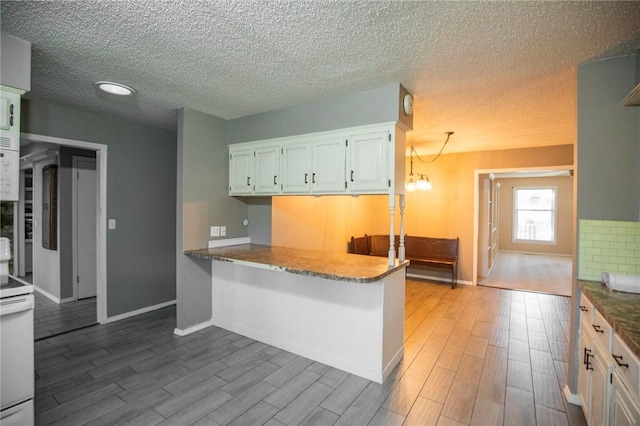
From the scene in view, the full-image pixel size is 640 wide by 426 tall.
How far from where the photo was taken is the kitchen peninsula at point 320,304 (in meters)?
2.47

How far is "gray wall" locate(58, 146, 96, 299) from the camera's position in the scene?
4.35 metres

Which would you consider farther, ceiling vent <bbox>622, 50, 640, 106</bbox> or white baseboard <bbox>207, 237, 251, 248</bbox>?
white baseboard <bbox>207, 237, 251, 248</bbox>

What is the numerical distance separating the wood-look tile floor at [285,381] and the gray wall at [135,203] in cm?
52

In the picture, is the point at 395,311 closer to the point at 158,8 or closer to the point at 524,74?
the point at 524,74

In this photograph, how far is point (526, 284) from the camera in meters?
5.67

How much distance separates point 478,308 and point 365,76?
3.53 meters

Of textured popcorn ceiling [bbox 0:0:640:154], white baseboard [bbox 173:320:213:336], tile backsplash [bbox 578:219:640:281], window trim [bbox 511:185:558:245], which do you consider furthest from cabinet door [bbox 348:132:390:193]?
window trim [bbox 511:185:558:245]

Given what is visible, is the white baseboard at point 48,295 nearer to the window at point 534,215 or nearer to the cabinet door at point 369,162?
the cabinet door at point 369,162

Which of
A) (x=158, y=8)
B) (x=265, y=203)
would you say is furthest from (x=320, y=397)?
(x=158, y=8)

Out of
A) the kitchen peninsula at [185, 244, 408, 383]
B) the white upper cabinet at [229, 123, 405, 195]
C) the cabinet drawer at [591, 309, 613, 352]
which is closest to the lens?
the cabinet drawer at [591, 309, 613, 352]

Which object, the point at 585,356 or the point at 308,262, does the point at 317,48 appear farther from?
the point at 585,356

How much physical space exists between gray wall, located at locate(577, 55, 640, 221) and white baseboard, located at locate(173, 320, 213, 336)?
11.9 ft

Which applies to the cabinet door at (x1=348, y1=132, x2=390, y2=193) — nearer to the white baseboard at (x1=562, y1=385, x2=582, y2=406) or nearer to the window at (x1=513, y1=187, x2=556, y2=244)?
the white baseboard at (x1=562, y1=385, x2=582, y2=406)

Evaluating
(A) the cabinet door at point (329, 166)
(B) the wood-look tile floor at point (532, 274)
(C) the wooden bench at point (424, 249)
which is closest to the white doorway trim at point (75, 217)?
(A) the cabinet door at point (329, 166)
